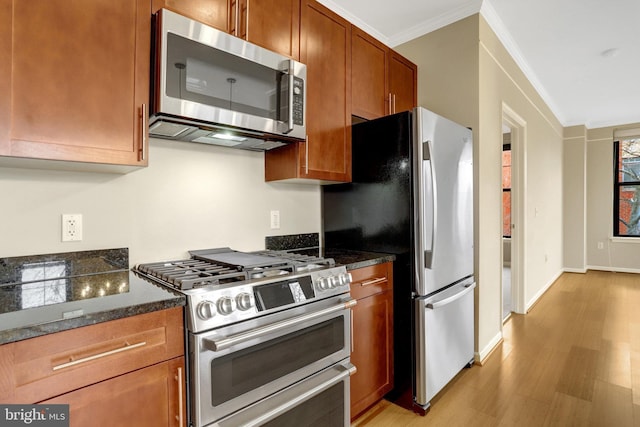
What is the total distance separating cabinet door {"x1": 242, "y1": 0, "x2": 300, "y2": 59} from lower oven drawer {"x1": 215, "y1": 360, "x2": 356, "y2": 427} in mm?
1649

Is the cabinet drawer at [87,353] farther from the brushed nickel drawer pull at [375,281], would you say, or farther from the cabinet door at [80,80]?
the brushed nickel drawer pull at [375,281]

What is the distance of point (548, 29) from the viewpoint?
295 cm

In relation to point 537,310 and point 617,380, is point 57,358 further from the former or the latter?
point 537,310

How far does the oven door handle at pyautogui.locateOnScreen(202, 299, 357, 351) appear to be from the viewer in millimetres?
1159

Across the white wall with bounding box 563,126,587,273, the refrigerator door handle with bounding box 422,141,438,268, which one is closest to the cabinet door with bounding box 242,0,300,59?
the refrigerator door handle with bounding box 422,141,438,268

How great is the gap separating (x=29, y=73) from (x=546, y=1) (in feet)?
10.4

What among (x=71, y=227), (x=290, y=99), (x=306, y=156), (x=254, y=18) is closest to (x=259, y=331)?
(x=71, y=227)

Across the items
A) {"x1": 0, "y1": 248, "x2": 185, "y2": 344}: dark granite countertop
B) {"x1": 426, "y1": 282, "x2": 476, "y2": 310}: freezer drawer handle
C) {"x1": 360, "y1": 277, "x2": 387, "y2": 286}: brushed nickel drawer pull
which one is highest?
{"x1": 0, "y1": 248, "x2": 185, "y2": 344}: dark granite countertop

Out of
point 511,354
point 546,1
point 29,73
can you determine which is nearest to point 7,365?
point 29,73

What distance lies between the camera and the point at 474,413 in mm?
2018

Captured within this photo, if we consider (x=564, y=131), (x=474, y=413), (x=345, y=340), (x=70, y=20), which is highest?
(x=564, y=131)

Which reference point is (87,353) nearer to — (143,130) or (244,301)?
(244,301)

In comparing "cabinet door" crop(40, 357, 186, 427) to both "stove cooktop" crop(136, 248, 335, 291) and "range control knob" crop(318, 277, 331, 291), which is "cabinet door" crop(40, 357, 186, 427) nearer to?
"stove cooktop" crop(136, 248, 335, 291)

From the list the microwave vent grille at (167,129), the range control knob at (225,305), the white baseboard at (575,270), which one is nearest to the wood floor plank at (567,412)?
the range control knob at (225,305)
